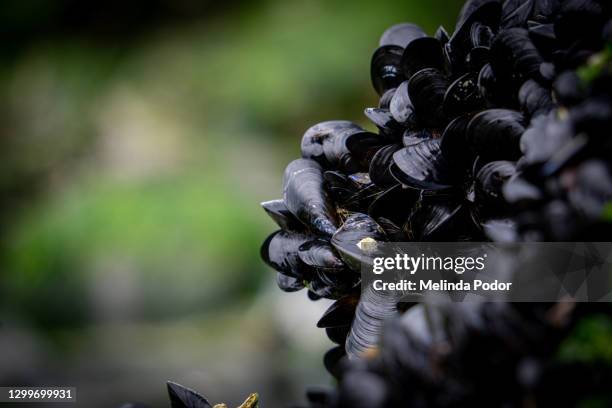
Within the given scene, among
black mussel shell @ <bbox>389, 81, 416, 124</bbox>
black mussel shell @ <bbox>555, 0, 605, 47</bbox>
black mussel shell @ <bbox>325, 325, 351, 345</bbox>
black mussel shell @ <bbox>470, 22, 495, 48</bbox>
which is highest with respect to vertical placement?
black mussel shell @ <bbox>470, 22, 495, 48</bbox>

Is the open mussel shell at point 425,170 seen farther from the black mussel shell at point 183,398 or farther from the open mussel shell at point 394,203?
the black mussel shell at point 183,398

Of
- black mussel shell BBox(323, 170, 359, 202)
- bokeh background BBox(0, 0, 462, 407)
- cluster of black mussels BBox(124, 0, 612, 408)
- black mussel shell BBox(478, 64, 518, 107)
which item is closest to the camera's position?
cluster of black mussels BBox(124, 0, 612, 408)

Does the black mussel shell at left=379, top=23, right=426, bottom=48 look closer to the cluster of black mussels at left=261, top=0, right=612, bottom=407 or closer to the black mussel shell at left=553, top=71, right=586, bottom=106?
the cluster of black mussels at left=261, top=0, right=612, bottom=407

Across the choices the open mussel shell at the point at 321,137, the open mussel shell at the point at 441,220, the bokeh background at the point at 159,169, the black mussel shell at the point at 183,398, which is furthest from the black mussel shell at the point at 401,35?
the bokeh background at the point at 159,169

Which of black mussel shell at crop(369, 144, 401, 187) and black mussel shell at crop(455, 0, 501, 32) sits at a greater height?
black mussel shell at crop(455, 0, 501, 32)

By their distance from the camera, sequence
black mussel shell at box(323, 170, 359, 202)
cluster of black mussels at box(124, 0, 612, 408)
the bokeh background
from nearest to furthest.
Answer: cluster of black mussels at box(124, 0, 612, 408) → black mussel shell at box(323, 170, 359, 202) → the bokeh background

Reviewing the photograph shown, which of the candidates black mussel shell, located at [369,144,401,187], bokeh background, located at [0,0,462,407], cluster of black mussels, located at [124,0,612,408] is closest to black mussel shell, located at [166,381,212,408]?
cluster of black mussels, located at [124,0,612,408]

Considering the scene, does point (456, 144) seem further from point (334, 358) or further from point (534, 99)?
point (334, 358)
